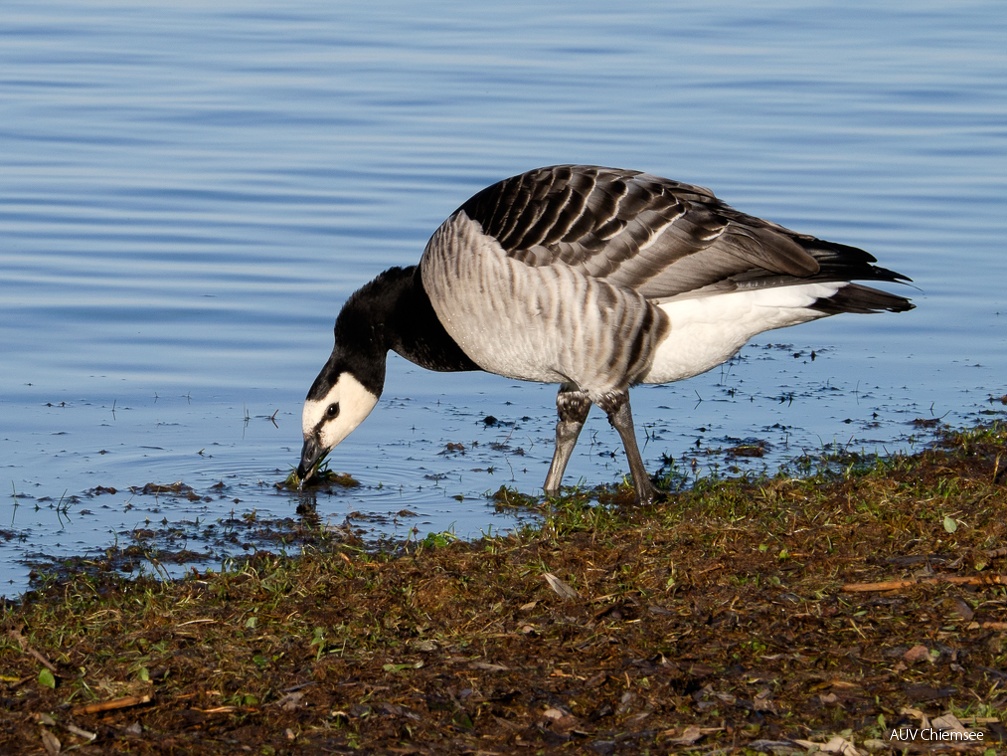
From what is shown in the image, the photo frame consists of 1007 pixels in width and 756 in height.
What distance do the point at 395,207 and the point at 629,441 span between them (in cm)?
797

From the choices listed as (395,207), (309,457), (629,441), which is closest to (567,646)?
(629,441)

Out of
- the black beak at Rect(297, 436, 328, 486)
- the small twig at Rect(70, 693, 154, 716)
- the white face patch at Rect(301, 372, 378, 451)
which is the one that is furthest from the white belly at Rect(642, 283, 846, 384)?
the small twig at Rect(70, 693, 154, 716)

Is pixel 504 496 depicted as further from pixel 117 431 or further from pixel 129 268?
pixel 129 268

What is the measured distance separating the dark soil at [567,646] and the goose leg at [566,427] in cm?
197

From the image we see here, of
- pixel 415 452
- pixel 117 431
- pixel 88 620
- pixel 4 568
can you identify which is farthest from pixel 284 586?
pixel 117 431

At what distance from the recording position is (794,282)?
782 cm

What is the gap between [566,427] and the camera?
28.5 feet

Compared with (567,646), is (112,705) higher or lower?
lower

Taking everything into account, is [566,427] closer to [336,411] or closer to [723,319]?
[723,319]

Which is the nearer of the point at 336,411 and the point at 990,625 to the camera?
the point at 990,625

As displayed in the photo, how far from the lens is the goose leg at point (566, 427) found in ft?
28.5

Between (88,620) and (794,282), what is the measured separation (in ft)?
13.3

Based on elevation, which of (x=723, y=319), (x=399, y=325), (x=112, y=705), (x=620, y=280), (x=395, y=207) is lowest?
(x=112, y=705)

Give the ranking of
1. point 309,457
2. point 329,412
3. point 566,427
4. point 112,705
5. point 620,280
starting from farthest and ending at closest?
point 329,412
point 309,457
point 566,427
point 620,280
point 112,705
